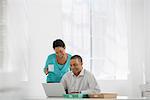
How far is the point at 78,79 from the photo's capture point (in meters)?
4.29

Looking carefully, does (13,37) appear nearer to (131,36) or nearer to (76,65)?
(76,65)

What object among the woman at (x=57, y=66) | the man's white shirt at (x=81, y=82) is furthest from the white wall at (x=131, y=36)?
the man's white shirt at (x=81, y=82)

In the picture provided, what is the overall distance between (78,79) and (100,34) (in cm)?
217

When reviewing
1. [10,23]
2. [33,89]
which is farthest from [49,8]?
[10,23]

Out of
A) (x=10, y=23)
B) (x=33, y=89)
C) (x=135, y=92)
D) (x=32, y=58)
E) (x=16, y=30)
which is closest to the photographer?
(x=10, y=23)

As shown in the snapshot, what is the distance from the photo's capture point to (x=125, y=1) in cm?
620

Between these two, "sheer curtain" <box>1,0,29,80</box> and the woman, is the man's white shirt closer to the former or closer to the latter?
the woman

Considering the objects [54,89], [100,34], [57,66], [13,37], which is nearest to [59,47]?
[57,66]

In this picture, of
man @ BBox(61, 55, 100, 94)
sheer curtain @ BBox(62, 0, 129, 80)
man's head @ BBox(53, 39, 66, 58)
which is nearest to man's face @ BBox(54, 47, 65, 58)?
man's head @ BBox(53, 39, 66, 58)

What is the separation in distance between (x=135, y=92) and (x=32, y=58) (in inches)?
81.8

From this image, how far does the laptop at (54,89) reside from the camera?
393cm

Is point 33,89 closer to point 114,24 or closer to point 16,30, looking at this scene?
point 16,30

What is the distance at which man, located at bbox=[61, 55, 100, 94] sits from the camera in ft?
13.9

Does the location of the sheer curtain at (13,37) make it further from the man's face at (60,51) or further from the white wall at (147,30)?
the white wall at (147,30)
